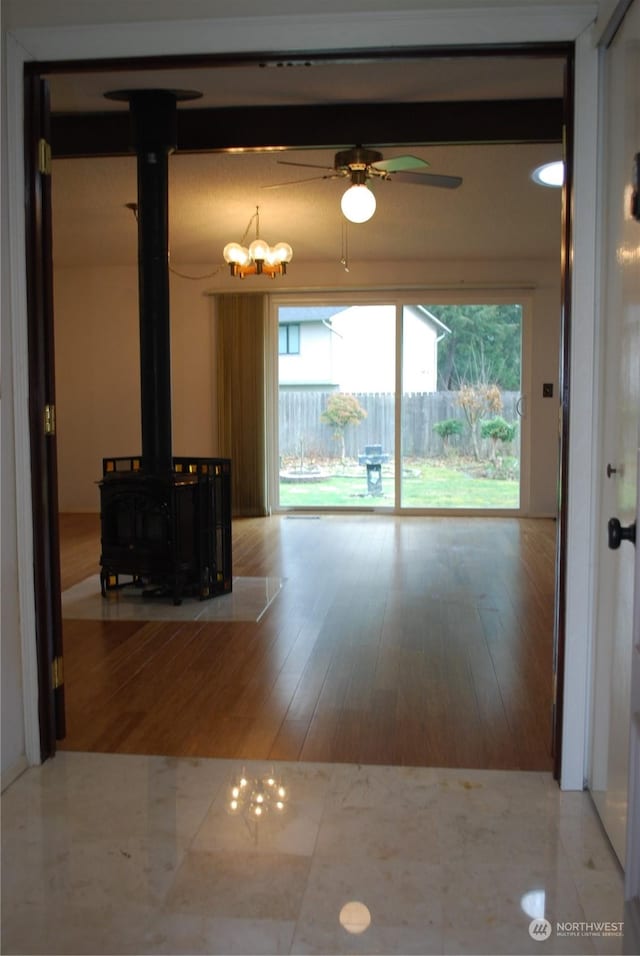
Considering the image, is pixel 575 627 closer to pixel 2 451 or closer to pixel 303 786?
pixel 303 786

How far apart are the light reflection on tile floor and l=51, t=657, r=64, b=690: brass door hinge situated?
254 mm

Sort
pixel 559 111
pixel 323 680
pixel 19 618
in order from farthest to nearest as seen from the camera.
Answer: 1. pixel 559 111
2. pixel 323 680
3. pixel 19 618

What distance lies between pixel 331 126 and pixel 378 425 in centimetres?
411

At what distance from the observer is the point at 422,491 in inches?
321

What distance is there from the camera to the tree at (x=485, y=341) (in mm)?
7895

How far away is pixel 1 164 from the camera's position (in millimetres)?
2338

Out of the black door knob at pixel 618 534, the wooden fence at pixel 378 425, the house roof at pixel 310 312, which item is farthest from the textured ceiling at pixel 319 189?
the black door knob at pixel 618 534

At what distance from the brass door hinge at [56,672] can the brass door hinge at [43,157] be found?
1557mm

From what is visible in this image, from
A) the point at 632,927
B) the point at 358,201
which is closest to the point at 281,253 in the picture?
the point at 358,201

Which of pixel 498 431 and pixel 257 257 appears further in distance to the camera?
pixel 498 431

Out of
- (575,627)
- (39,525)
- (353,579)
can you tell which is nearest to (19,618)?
(39,525)

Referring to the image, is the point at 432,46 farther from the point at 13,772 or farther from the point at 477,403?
the point at 477,403

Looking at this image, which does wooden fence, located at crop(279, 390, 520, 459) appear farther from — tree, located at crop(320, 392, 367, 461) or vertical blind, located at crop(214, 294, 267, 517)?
vertical blind, located at crop(214, 294, 267, 517)

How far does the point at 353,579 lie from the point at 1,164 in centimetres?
345
